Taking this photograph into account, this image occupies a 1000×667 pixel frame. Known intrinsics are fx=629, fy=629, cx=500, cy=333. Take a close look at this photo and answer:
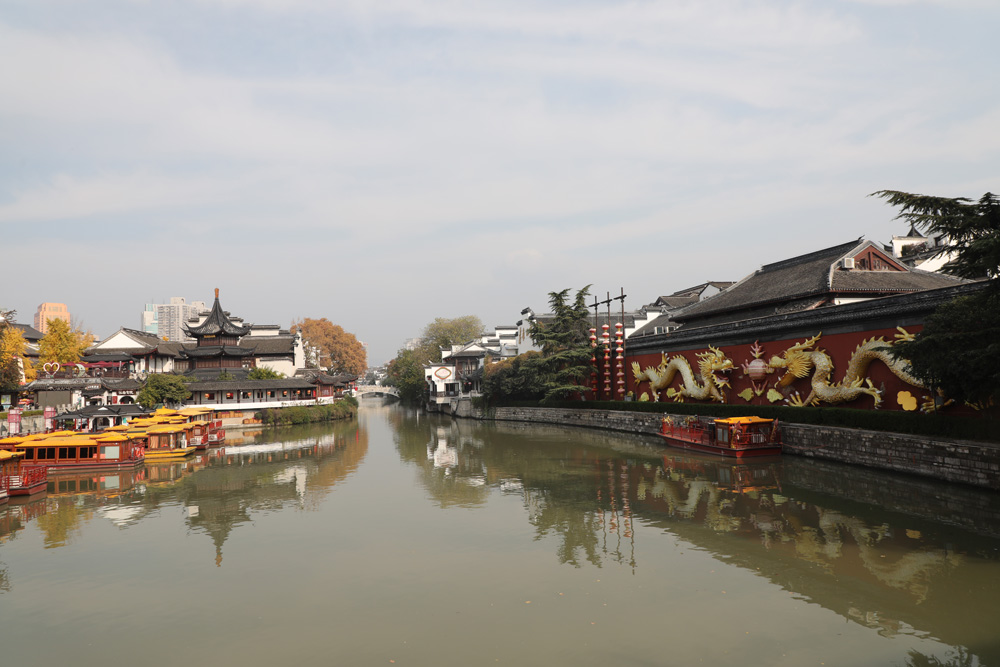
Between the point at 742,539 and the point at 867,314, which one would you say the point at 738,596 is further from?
the point at 867,314

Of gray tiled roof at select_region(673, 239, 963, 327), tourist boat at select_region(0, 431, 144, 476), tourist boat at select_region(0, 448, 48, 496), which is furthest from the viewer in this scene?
gray tiled roof at select_region(673, 239, 963, 327)

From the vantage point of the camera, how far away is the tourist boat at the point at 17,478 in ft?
60.4

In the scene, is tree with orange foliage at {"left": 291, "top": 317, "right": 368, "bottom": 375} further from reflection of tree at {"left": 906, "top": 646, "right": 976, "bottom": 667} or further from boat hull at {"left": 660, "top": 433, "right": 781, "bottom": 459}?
reflection of tree at {"left": 906, "top": 646, "right": 976, "bottom": 667}

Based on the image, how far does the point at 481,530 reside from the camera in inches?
582

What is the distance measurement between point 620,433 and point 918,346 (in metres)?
19.4

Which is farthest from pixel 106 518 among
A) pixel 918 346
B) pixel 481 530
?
pixel 918 346

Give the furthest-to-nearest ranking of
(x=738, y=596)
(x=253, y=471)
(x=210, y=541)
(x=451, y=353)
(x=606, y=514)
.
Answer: (x=451, y=353) → (x=253, y=471) → (x=606, y=514) → (x=210, y=541) → (x=738, y=596)

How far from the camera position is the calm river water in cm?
859

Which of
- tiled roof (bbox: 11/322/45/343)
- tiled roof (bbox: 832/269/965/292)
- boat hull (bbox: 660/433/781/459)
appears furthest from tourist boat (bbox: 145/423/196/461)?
tiled roof (bbox: 11/322/45/343)

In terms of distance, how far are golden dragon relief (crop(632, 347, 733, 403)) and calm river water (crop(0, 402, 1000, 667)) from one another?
7645 millimetres

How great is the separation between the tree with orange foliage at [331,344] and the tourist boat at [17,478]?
55.4m

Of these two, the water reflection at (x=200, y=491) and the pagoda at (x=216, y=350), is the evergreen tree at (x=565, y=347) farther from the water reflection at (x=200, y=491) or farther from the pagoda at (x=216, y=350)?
the pagoda at (x=216, y=350)

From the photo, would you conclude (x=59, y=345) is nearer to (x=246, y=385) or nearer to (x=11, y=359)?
(x=11, y=359)

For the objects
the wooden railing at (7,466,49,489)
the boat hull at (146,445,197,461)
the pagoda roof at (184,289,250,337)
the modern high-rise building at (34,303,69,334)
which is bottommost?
the boat hull at (146,445,197,461)
